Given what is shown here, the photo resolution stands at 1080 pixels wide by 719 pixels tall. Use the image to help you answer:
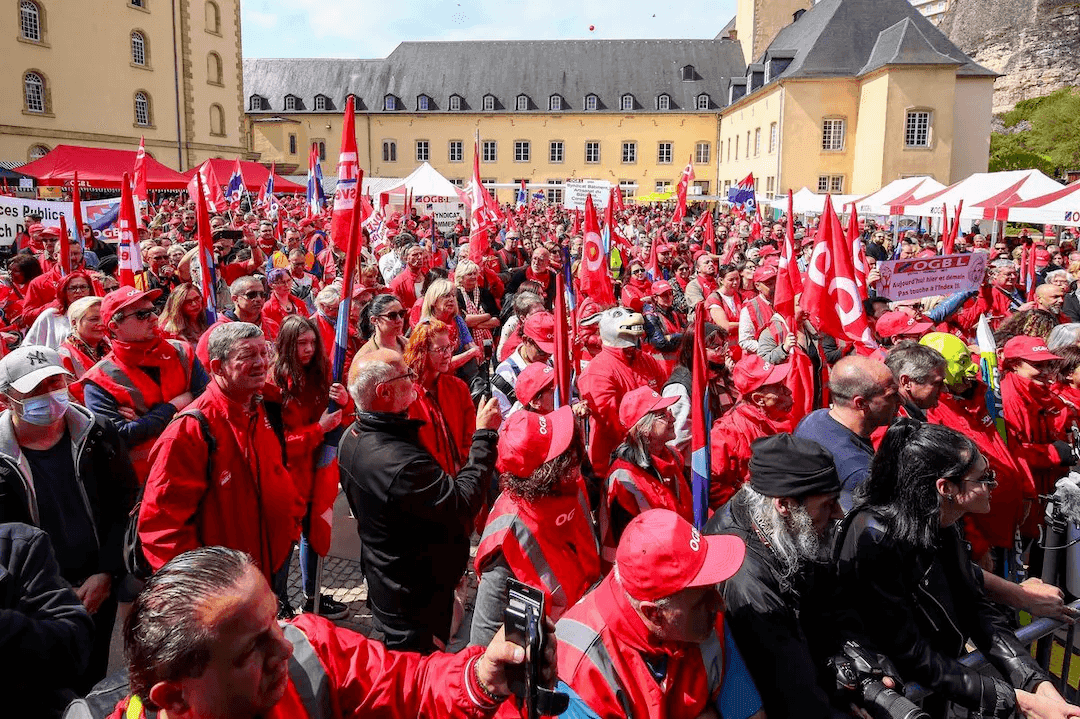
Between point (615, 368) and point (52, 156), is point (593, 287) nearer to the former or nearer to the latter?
point (615, 368)

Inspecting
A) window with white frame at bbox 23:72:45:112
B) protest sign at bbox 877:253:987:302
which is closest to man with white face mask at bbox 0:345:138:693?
protest sign at bbox 877:253:987:302

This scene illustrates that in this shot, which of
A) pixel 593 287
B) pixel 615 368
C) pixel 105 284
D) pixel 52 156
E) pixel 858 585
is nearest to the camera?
pixel 858 585

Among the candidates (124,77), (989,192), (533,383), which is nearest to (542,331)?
(533,383)

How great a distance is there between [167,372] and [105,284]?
3515 millimetres

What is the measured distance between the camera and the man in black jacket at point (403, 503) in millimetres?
3055

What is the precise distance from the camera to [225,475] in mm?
3221

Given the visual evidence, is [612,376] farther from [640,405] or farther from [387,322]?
[387,322]

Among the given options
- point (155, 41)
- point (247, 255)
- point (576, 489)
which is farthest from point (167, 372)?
point (155, 41)

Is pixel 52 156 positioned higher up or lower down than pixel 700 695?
higher up

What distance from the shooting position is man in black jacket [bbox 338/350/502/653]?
3055 millimetres

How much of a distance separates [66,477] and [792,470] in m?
2.75

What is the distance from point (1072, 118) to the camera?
35125 millimetres

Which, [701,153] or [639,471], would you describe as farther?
[701,153]

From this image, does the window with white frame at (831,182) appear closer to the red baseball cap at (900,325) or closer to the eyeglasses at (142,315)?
the red baseball cap at (900,325)
